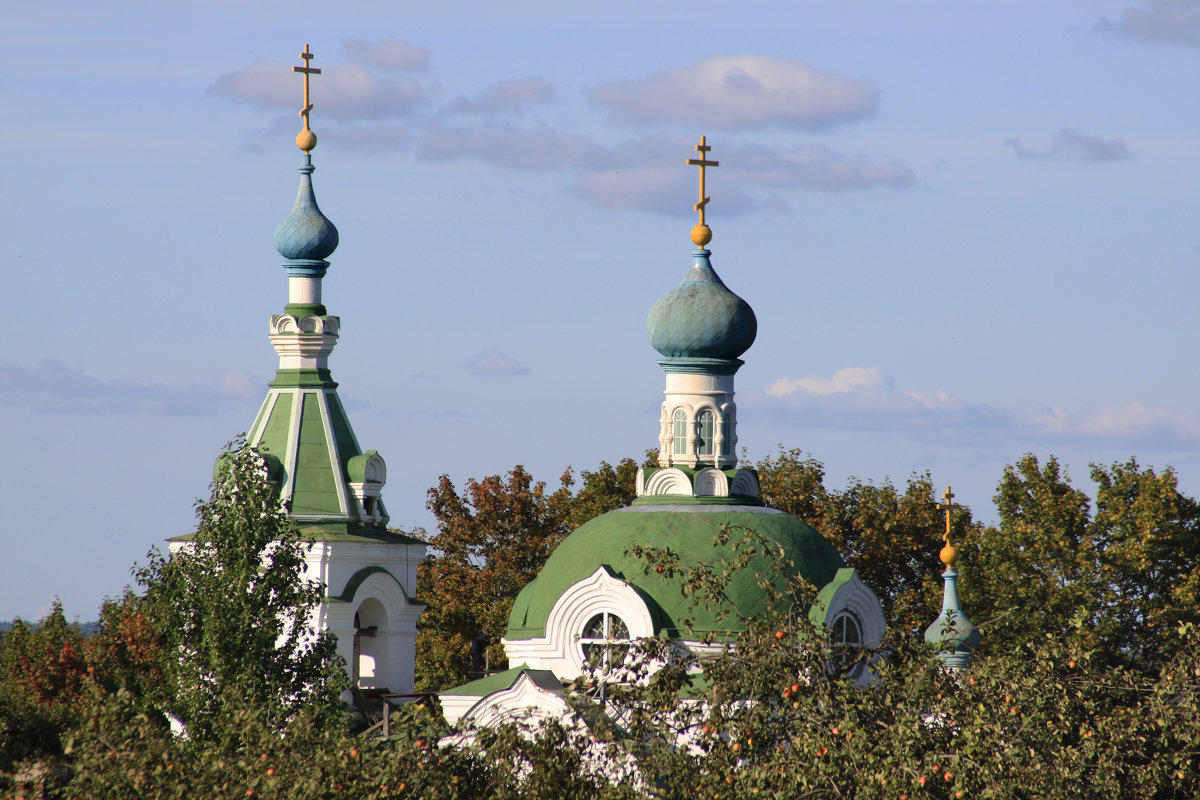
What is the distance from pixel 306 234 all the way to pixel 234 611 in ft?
32.5

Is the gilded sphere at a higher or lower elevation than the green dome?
higher

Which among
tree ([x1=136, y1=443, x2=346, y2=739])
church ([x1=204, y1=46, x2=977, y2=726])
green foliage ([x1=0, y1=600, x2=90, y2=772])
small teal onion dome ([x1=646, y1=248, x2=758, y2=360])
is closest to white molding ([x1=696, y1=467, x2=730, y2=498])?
church ([x1=204, y1=46, x2=977, y2=726])

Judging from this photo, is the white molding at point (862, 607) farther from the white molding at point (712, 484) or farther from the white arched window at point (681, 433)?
the white arched window at point (681, 433)

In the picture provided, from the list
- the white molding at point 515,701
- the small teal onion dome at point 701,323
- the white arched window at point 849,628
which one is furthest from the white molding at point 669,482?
the white molding at point 515,701

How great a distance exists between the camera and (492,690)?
26.2 metres

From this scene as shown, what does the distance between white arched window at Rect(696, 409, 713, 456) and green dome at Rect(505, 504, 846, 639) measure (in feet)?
3.27

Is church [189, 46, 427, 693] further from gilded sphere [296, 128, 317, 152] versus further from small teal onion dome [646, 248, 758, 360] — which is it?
small teal onion dome [646, 248, 758, 360]

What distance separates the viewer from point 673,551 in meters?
26.4

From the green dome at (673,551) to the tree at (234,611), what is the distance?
4750 mm

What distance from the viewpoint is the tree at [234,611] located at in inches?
846

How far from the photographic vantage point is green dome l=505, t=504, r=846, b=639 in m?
25.7

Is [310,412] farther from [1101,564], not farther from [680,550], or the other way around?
[1101,564]

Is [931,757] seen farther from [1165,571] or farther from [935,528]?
[935,528]

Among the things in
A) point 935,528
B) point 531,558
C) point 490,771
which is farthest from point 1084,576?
point 490,771
